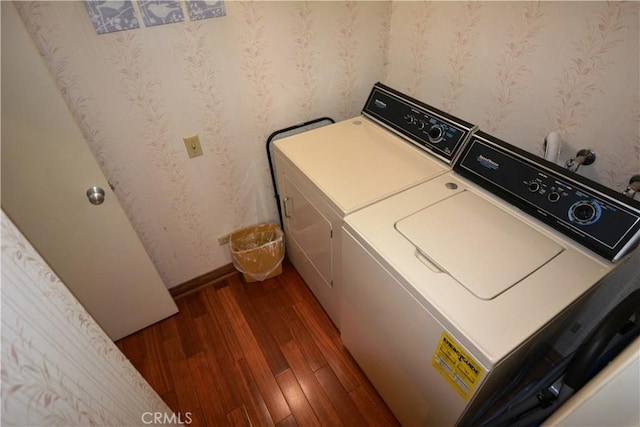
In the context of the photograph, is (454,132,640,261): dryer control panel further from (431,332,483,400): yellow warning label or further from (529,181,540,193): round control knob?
(431,332,483,400): yellow warning label

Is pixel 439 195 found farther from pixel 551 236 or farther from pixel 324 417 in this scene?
pixel 324 417

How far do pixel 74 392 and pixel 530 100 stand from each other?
163 centimetres

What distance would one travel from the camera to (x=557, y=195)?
102 cm

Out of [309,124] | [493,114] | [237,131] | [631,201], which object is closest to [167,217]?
[237,131]

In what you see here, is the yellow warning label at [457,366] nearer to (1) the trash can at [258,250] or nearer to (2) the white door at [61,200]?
(1) the trash can at [258,250]

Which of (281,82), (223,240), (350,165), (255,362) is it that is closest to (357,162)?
(350,165)

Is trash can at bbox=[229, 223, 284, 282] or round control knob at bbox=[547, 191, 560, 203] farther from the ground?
round control knob at bbox=[547, 191, 560, 203]

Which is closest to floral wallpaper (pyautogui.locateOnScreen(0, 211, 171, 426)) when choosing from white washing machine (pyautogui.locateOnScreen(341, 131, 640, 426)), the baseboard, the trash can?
white washing machine (pyautogui.locateOnScreen(341, 131, 640, 426))

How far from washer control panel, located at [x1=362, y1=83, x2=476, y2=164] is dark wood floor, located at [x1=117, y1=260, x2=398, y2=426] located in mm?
1062

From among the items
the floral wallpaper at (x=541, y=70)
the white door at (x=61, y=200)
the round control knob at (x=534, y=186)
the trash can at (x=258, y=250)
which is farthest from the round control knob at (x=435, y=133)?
the white door at (x=61, y=200)

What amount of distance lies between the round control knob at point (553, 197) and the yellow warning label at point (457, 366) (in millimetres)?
591

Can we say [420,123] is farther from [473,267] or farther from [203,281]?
[203,281]

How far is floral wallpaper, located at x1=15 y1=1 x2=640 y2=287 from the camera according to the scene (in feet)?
3.46

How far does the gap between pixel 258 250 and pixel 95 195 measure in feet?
2.67
